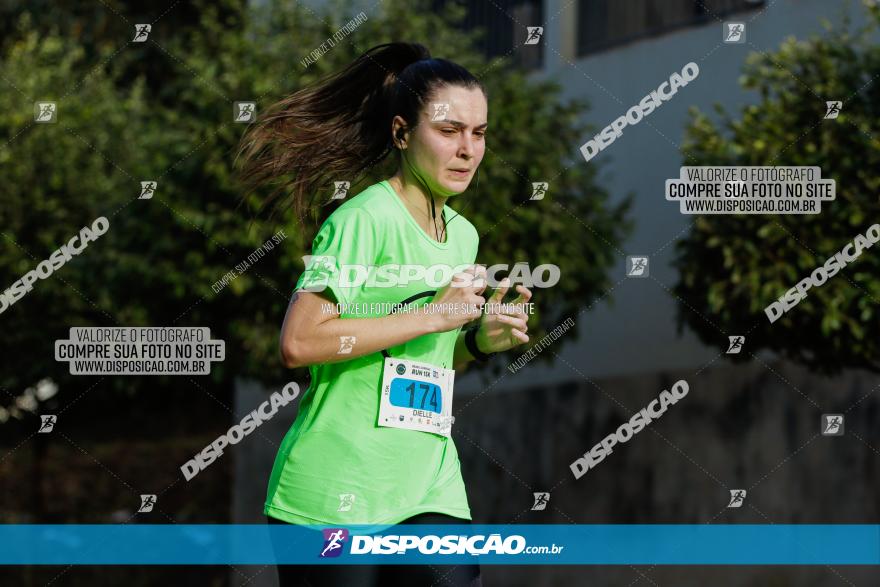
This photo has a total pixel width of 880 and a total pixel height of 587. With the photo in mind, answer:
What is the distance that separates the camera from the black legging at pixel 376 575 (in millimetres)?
2910

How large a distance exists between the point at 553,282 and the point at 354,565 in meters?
5.44

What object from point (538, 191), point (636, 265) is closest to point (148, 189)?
point (538, 191)

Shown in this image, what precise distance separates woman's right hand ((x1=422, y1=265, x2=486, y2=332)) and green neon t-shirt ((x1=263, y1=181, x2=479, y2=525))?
0.07m

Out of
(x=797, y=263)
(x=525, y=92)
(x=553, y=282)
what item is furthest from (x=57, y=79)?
(x=797, y=263)

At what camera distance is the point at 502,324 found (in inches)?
128

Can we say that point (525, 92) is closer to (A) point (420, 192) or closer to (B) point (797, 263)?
(B) point (797, 263)

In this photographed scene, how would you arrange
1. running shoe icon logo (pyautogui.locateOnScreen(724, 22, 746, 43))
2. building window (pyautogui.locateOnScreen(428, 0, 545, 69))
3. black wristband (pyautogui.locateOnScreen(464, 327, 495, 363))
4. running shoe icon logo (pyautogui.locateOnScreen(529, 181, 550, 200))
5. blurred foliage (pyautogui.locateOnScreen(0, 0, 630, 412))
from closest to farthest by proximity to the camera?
black wristband (pyautogui.locateOnScreen(464, 327, 495, 363)), running shoe icon logo (pyautogui.locateOnScreen(529, 181, 550, 200)), blurred foliage (pyautogui.locateOnScreen(0, 0, 630, 412)), running shoe icon logo (pyautogui.locateOnScreen(724, 22, 746, 43)), building window (pyautogui.locateOnScreen(428, 0, 545, 69))

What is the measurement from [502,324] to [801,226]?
11.7ft

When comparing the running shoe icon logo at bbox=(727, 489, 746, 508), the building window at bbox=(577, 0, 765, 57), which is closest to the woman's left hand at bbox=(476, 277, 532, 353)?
the running shoe icon logo at bbox=(727, 489, 746, 508)

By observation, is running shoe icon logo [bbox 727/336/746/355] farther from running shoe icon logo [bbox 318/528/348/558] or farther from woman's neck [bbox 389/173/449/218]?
running shoe icon logo [bbox 318/528/348/558]

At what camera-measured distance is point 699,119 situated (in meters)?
6.86

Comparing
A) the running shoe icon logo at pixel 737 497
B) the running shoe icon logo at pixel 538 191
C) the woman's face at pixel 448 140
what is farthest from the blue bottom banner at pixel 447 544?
the running shoe icon logo at pixel 538 191

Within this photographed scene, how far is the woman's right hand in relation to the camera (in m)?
2.99

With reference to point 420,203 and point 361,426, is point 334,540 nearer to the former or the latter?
point 361,426
